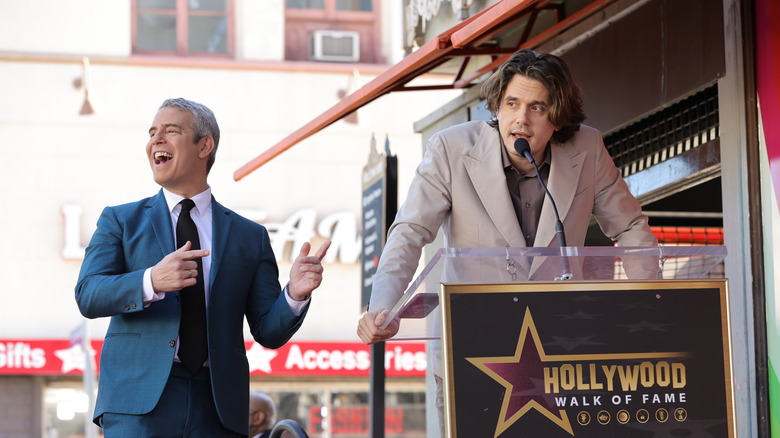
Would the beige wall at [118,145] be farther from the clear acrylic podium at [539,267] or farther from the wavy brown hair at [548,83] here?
the clear acrylic podium at [539,267]

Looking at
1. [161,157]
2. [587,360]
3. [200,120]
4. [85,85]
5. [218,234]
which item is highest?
[85,85]

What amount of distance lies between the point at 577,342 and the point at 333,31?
16.9m

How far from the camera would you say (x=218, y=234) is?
412 centimetres

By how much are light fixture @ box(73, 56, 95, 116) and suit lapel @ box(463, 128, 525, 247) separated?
51.1ft

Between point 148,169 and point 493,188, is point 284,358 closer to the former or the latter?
point 148,169

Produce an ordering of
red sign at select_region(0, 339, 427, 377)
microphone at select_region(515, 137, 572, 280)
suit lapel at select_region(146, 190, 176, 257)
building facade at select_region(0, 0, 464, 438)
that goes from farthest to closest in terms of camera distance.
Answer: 1. building facade at select_region(0, 0, 464, 438)
2. red sign at select_region(0, 339, 427, 377)
3. suit lapel at select_region(146, 190, 176, 257)
4. microphone at select_region(515, 137, 572, 280)

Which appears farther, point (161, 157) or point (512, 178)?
point (161, 157)

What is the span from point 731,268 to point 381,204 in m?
3.25

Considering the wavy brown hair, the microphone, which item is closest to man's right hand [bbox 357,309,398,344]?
the microphone

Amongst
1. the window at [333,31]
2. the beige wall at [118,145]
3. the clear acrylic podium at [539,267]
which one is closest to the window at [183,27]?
the beige wall at [118,145]

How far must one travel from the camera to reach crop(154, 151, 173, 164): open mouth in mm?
4094

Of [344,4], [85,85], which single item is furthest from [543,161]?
[344,4]

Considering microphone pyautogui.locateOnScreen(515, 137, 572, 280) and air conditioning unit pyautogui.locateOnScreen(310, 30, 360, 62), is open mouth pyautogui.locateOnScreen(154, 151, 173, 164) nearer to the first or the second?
microphone pyautogui.locateOnScreen(515, 137, 572, 280)

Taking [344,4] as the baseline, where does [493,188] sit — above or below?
below
